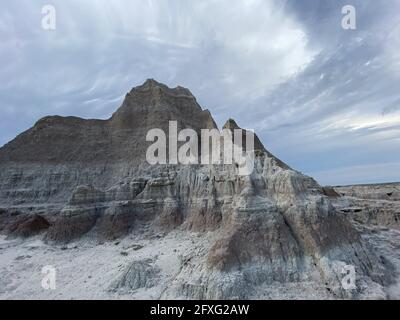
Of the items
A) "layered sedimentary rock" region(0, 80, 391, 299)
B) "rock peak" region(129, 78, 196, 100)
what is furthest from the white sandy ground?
"rock peak" region(129, 78, 196, 100)

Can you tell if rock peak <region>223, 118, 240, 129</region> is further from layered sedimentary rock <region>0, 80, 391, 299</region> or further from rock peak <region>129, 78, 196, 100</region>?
rock peak <region>129, 78, 196, 100</region>

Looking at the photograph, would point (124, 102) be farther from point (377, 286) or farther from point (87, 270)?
point (377, 286)

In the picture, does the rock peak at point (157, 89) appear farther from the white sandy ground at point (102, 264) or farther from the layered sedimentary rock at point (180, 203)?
the white sandy ground at point (102, 264)

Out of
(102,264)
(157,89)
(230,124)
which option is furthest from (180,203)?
(157,89)

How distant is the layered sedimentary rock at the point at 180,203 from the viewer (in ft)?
49.2

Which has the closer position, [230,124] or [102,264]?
[102,264]

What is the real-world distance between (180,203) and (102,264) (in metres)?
8.47

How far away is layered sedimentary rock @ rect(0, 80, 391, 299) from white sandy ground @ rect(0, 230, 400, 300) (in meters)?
0.75

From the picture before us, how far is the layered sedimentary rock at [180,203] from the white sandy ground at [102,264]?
75 cm

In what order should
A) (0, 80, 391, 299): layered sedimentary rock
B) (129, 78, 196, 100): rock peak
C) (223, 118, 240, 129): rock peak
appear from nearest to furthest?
(0, 80, 391, 299): layered sedimentary rock, (223, 118, 240, 129): rock peak, (129, 78, 196, 100): rock peak

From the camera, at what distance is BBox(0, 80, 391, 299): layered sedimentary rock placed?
49.2ft

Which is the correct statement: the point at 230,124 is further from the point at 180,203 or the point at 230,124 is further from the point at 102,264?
the point at 102,264

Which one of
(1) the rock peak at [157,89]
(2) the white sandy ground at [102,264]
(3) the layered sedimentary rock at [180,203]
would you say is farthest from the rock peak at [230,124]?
(2) the white sandy ground at [102,264]

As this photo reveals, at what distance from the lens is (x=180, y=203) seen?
25.7 metres
